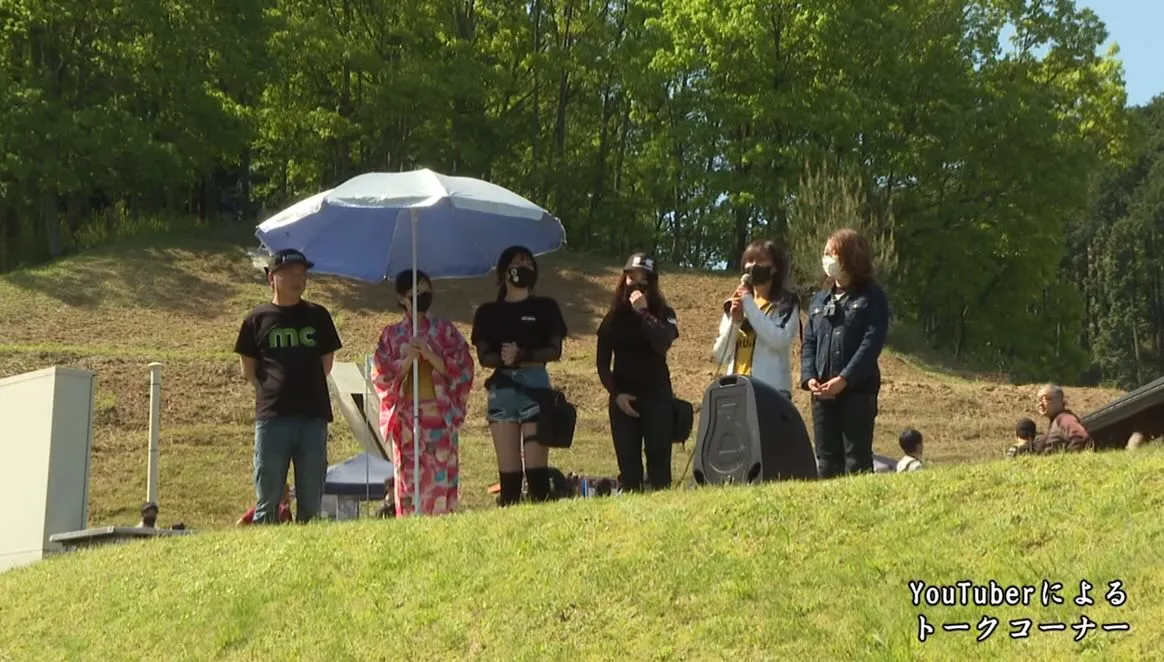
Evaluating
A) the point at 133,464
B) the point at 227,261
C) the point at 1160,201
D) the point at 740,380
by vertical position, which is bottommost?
the point at 133,464

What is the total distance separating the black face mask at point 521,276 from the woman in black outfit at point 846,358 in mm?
1767

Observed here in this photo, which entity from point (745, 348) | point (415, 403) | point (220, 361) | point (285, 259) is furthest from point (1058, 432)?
point (220, 361)

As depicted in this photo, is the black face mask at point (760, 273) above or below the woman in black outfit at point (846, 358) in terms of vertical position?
above

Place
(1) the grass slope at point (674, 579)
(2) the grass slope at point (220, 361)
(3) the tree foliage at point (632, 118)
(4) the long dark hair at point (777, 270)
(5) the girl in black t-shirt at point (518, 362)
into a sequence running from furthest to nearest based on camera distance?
1. (3) the tree foliage at point (632, 118)
2. (2) the grass slope at point (220, 361)
3. (5) the girl in black t-shirt at point (518, 362)
4. (4) the long dark hair at point (777, 270)
5. (1) the grass slope at point (674, 579)

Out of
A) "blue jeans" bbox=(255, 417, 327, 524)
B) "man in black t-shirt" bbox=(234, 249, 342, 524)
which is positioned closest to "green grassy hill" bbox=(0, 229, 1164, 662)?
"blue jeans" bbox=(255, 417, 327, 524)

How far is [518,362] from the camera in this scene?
28.5 feet

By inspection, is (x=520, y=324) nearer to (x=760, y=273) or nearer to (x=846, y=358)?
(x=760, y=273)

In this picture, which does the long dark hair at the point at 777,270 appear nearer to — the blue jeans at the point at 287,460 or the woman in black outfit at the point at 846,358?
the woman in black outfit at the point at 846,358

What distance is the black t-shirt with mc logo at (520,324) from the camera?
28.5ft

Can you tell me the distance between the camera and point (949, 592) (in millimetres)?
5141

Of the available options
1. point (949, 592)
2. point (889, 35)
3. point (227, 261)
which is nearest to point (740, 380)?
point (949, 592)

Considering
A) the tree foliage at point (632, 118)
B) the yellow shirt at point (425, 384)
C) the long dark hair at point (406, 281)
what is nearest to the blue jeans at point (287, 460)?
the yellow shirt at point (425, 384)

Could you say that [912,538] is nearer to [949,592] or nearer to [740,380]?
[949,592]

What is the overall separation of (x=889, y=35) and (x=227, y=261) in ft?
61.4
